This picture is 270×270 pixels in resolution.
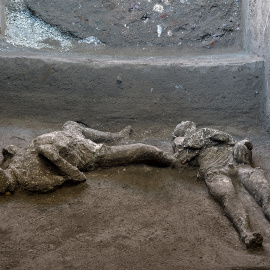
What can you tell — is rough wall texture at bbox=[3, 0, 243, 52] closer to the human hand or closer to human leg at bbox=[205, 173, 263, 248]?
the human hand

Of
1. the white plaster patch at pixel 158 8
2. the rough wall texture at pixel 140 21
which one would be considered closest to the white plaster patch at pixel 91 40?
the rough wall texture at pixel 140 21

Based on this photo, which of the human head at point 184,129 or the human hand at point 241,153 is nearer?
the human hand at point 241,153

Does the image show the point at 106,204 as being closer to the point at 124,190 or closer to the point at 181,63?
the point at 124,190

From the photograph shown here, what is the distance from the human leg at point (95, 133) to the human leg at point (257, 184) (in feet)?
4.76

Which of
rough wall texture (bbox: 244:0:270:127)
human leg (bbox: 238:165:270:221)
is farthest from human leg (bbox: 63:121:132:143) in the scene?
rough wall texture (bbox: 244:0:270:127)

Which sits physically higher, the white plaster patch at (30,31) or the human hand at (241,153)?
the white plaster patch at (30,31)

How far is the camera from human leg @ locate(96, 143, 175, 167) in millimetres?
4266

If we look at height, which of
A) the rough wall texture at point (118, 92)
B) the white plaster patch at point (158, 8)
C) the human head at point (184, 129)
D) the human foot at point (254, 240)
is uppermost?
the white plaster patch at point (158, 8)

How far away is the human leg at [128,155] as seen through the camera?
427 centimetres

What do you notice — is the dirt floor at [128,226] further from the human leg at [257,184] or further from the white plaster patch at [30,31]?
the white plaster patch at [30,31]

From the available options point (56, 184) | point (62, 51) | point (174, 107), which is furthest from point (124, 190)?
point (62, 51)

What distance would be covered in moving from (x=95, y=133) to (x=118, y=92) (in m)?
0.71

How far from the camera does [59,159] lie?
12.8 ft

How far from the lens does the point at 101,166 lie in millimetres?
4312
